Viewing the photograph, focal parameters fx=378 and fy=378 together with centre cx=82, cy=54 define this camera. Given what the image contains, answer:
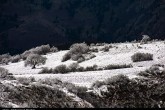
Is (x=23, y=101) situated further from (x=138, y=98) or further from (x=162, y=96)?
(x=162, y=96)

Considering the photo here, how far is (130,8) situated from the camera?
116625 millimetres

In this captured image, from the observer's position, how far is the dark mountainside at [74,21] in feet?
340

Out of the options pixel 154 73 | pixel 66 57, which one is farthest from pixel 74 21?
pixel 154 73

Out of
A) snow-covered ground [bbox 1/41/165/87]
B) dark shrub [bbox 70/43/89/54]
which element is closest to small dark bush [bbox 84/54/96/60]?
snow-covered ground [bbox 1/41/165/87]

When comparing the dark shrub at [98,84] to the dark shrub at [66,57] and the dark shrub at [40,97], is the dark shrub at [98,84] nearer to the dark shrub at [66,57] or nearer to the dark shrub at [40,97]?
the dark shrub at [40,97]

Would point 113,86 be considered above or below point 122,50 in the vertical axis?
below

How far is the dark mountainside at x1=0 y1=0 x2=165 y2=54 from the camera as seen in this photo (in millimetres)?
103688

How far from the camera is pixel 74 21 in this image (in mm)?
117812

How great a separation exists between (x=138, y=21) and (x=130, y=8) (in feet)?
33.0

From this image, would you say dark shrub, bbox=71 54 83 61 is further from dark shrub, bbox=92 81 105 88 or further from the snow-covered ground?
dark shrub, bbox=92 81 105 88

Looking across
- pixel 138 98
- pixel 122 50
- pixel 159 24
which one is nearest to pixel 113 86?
pixel 138 98

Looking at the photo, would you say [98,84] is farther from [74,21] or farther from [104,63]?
[74,21]

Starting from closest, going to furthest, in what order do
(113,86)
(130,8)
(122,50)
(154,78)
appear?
(113,86) → (154,78) → (122,50) → (130,8)

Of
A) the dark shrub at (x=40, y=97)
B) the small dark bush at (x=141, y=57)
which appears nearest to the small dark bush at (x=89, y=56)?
the small dark bush at (x=141, y=57)
